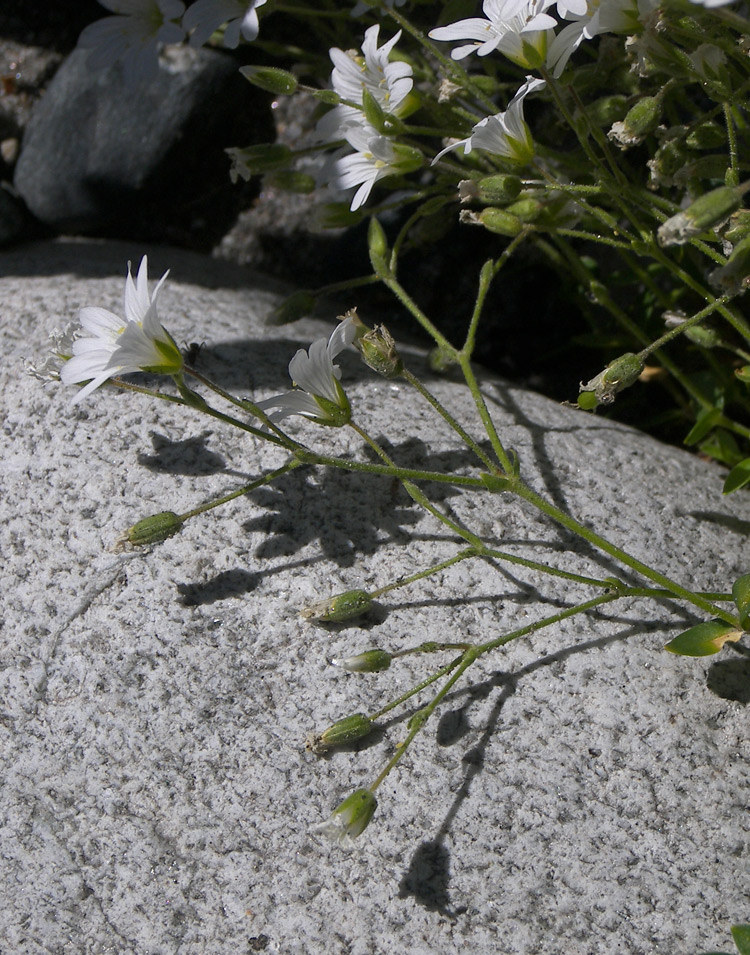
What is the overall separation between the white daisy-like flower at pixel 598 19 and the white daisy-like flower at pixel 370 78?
0.26m

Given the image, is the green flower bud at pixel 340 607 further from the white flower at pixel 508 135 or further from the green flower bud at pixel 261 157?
the green flower bud at pixel 261 157

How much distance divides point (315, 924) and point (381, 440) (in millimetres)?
801

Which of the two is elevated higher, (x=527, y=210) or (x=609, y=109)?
(x=609, y=109)

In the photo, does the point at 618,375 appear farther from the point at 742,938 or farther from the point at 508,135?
the point at 742,938

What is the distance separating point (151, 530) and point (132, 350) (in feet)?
0.89

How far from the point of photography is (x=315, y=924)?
48.2 inches

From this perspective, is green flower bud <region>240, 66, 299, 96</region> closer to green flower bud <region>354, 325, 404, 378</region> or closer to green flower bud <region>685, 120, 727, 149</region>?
green flower bud <region>354, 325, 404, 378</region>

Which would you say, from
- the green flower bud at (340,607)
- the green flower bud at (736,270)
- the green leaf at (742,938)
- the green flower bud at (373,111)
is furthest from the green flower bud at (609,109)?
the green leaf at (742,938)

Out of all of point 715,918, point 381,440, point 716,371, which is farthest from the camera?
point 716,371

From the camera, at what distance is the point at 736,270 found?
1179 millimetres

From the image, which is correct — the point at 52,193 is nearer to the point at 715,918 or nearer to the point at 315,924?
the point at 315,924

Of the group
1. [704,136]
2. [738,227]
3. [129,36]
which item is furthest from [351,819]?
[129,36]

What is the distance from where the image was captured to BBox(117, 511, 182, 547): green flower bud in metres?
1.30

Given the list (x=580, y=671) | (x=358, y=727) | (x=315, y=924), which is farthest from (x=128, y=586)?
(x=580, y=671)
